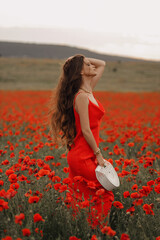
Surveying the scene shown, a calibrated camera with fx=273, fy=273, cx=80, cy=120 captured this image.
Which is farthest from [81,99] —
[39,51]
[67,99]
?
[39,51]

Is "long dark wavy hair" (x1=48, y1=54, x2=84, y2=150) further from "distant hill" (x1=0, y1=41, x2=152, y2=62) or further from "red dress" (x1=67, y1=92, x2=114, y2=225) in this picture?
"distant hill" (x1=0, y1=41, x2=152, y2=62)

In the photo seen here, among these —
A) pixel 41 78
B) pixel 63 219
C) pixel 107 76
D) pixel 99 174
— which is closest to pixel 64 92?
pixel 99 174

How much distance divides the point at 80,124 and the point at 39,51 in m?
91.0

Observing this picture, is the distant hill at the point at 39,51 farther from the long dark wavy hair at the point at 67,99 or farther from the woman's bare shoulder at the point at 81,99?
the woman's bare shoulder at the point at 81,99

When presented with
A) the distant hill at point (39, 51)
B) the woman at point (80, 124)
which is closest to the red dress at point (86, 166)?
the woman at point (80, 124)

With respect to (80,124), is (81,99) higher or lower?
higher

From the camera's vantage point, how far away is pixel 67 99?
3.00m

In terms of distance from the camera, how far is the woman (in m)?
2.76

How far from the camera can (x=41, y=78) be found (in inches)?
1732

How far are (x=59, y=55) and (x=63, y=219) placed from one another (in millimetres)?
89163

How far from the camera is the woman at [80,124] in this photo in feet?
9.06

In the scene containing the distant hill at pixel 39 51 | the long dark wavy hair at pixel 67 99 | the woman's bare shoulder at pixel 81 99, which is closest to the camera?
the woman's bare shoulder at pixel 81 99

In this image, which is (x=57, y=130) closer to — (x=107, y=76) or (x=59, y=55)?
(x=107, y=76)

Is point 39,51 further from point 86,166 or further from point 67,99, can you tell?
point 86,166
